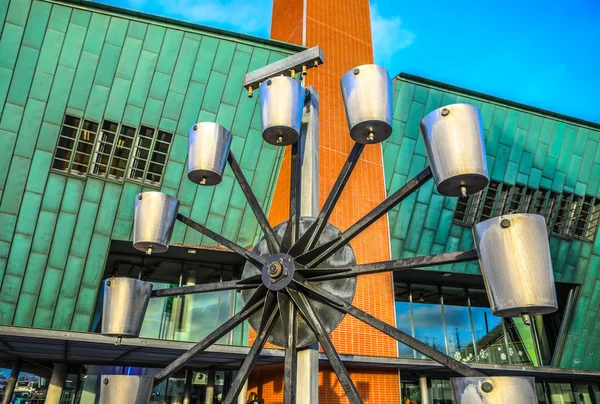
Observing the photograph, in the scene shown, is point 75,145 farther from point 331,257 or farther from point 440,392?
point 440,392

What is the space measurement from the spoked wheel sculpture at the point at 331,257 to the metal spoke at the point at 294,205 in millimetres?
12

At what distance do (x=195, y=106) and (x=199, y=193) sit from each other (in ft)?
9.16

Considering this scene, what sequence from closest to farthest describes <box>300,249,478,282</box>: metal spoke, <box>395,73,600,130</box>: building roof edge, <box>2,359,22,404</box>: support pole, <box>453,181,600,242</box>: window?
<box>300,249,478,282</box>: metal spoke
<box>2,359,22,404</box>: support pole
<box>395,73,600,130</box>: building roof edge
<box>453,181,600,242</box>: window

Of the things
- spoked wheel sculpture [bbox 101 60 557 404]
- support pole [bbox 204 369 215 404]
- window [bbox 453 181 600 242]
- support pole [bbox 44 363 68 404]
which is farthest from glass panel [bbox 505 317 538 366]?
spoked wheel sculpture [bbox 101 60 557 404]

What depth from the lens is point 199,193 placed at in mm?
15961

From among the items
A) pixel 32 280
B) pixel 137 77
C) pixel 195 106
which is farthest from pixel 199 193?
pixel 32 280

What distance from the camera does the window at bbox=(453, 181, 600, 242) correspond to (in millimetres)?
18969

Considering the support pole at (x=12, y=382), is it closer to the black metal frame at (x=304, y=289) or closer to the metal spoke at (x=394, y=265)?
the black metal frame at (x=304, y=289)

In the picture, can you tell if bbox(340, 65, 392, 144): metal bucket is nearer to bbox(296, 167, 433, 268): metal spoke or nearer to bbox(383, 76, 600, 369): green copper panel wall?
bbox(296, 167, 433, 268): metal spoke

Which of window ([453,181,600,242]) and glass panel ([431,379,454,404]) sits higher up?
window ([453,181,600,242])

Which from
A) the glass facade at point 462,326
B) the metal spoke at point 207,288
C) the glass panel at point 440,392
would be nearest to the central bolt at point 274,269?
the metal spoke at point 207,288

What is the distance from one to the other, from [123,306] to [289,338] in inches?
78.8

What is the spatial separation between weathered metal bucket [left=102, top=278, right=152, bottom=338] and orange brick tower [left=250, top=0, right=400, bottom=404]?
10.2 meters

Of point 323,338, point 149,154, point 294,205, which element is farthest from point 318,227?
point 149,154
